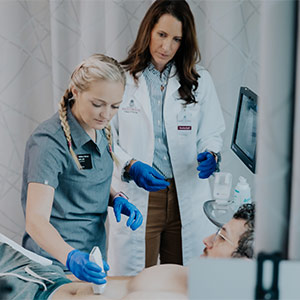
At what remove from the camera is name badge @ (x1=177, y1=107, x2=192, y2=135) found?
208 cm

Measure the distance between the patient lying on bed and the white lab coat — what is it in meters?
0.60

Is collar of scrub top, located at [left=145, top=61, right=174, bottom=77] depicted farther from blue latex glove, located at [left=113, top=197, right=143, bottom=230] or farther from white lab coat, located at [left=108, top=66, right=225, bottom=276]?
blue latex glove, located at [left=113, top=197, right=143, bottom=230]

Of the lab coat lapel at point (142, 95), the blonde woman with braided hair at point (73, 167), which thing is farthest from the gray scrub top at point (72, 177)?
the lab coat lapel at point (142, 95)

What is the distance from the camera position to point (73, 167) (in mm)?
1614

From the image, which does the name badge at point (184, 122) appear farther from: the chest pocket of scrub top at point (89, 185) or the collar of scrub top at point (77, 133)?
the collar of scrub top at point (77, 133)

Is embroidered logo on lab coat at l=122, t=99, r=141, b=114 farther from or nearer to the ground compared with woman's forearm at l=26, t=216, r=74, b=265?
farther from the ground

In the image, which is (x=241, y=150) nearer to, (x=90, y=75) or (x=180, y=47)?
(x=180, y=47)

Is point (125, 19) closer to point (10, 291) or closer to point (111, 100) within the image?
point (111, 100)

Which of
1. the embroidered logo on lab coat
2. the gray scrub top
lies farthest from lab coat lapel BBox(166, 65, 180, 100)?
the gray scrub top

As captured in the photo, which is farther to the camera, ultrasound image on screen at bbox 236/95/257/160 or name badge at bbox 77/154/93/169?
ultrasound image on screen at bbox 236/95/257/160

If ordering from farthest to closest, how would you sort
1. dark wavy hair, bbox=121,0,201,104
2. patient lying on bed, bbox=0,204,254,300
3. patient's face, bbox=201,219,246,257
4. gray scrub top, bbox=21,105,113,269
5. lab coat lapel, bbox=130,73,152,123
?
lab coat lapel, bbox=130,73,152,123
dark wavy hair, bbox=121,0,201,104
gray scrub top, bbox=21,105,113,269
patient's face, bbox=201,219,246,257
patient lying on bed, bbox=0,204,254,300

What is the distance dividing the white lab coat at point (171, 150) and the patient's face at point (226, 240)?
64 cm

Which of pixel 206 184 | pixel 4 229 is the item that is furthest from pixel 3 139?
pixel 206 184

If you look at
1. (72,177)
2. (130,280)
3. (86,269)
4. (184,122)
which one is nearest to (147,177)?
(184,122)
